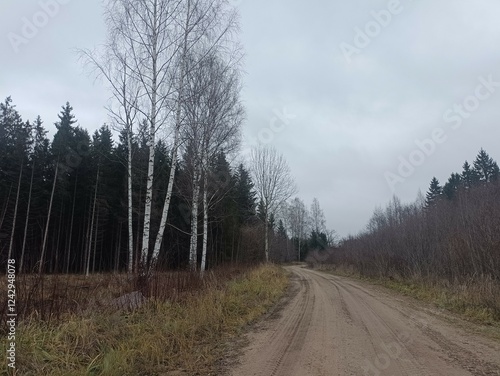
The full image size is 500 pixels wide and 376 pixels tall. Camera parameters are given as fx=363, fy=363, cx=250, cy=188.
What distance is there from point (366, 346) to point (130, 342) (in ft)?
13.7

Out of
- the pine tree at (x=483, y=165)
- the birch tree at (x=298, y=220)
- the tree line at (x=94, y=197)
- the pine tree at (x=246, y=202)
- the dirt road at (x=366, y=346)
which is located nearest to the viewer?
the dirt road at (x=366, y=346)

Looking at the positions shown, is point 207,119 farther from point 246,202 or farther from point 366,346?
point 246,202

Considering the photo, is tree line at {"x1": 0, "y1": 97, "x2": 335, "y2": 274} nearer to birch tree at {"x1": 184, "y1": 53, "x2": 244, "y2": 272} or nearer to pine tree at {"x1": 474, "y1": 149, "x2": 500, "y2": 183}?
birch tree at {"x1": 184, "y1": 53, "x2": 244, "y2": 272}

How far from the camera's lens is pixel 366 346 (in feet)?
21.9

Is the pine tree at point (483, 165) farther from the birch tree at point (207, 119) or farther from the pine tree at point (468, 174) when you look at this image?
the birch tree at point (207, 119)

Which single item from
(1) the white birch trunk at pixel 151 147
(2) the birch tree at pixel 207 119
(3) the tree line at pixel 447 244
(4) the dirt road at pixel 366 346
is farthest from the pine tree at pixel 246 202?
(4) the dirt road at pixel 366 346

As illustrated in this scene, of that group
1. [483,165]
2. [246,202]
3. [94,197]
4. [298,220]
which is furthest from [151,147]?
[298,220]

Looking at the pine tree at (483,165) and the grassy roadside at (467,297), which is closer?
the grassy roadside at (467,297)

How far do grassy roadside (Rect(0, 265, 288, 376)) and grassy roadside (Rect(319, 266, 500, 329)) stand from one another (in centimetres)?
697

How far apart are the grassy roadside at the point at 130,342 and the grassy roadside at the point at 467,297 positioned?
6.97 meters

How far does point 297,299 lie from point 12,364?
421 inches

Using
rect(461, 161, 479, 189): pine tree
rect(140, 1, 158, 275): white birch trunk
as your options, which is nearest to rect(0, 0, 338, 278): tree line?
rect(140, 1, 158, 275): white birch trunk

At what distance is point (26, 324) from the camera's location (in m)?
5.80

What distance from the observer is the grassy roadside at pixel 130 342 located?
16.2 feet
